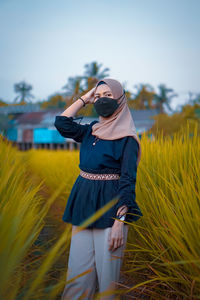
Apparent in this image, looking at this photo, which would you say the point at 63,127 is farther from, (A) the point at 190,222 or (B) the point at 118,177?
(A) the point at 190,222

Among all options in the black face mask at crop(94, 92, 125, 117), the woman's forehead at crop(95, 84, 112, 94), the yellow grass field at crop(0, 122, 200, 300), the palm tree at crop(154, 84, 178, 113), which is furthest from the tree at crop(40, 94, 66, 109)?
the black face mask at crop(94, 92, 125, 117)

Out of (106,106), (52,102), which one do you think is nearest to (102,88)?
(106,106)

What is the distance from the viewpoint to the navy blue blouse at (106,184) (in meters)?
1.43

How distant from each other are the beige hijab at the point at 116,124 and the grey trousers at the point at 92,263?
50cm

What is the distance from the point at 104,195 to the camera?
1.49 metres

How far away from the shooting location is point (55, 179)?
4723mm

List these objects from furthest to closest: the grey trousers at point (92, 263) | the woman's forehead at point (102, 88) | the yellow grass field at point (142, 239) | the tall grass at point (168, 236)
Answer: the woman's forehead at point (102, 88) → the grey trousers at point (92, 263) → the tall grass at point (168, 236) → the yellow grass field at point (142, 239)

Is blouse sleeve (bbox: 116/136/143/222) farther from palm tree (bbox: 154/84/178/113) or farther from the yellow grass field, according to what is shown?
palm tree (bbox: 154/84/178/113)

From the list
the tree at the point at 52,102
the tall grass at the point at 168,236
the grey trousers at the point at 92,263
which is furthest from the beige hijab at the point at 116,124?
the tree at the point at 52,102

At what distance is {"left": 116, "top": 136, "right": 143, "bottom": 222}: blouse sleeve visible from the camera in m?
1.41

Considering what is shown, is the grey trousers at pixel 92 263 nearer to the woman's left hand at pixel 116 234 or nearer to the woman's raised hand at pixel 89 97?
the woman's left hand at pixel 116 234

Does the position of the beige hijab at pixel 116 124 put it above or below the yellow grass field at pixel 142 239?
above

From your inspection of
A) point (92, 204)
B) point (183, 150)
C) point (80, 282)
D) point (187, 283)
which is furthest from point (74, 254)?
point (183, 150)

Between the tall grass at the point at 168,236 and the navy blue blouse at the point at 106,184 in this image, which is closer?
the tall grass at the point at 168,236
